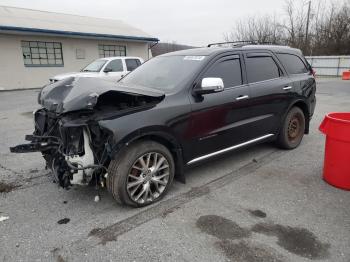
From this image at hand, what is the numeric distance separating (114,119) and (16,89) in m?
17.3

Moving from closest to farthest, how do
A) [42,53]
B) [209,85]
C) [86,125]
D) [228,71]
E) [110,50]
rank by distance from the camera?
[86,125] < [209,85] < [228,71] < [42,53] < [110,50]

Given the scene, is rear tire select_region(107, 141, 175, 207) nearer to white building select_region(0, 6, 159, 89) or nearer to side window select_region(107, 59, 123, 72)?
side window select_region(107, 59, 123, 72)

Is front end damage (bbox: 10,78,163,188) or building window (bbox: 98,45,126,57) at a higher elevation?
building window (bbox: 98,45,126,57)

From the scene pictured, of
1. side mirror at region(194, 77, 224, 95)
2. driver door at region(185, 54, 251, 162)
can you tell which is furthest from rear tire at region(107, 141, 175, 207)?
side mirror at region(194, 77, 224, 95)

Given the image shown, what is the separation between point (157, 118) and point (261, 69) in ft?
7.48

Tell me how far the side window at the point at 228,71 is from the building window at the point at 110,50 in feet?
61.2

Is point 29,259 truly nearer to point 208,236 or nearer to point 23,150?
point 23,150

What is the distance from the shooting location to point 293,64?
5.68 meters

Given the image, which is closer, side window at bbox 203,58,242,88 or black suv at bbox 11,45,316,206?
black suv at bbox 11,45,316,206

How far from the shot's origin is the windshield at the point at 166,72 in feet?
13.4

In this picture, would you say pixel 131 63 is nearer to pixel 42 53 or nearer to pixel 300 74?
pixel 42 53

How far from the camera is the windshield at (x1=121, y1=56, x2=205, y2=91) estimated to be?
4090 mm

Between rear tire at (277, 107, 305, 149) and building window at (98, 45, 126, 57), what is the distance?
18.3 m

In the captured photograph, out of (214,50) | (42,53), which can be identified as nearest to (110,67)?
(42,53)
